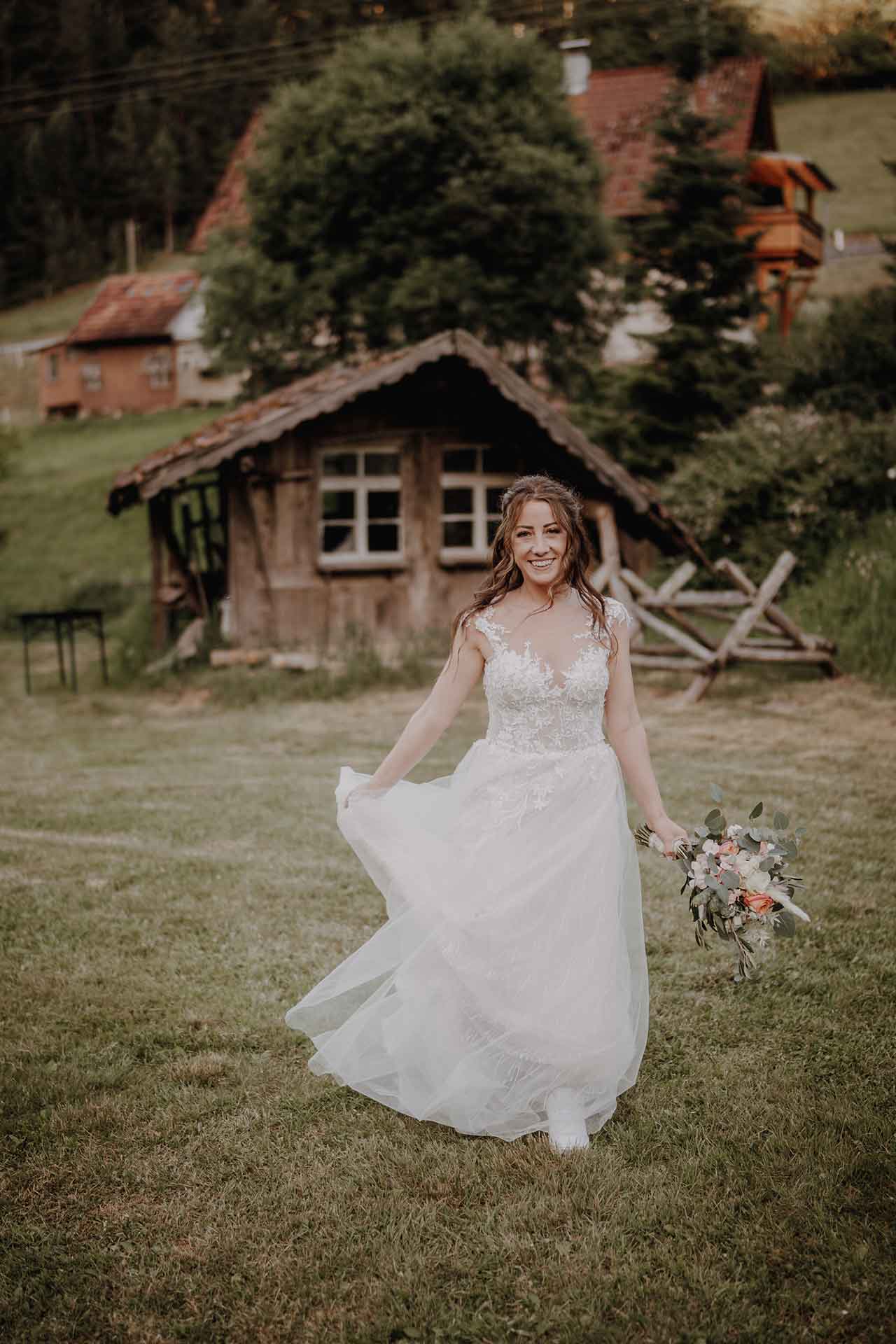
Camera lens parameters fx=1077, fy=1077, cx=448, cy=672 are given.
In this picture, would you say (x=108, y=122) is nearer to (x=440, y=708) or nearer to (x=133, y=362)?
(x=133, y=362)

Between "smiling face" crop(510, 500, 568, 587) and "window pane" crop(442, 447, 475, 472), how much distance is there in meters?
11.2

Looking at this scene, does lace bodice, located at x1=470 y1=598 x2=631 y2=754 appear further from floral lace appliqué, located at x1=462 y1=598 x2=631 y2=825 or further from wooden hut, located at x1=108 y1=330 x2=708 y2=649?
wooden hut, located at x1=108 y1=330 x2=708 y2=649

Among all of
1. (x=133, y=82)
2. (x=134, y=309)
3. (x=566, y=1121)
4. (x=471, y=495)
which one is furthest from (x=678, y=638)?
(x=133, y=82)

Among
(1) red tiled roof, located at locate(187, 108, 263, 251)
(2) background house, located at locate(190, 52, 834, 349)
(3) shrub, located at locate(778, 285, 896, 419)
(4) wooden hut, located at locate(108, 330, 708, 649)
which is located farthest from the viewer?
(2) background house, located at locate(190, 52, 834, 349)

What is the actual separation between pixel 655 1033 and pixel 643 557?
1388cm

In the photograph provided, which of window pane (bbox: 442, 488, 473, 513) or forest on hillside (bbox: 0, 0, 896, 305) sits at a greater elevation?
forest on hillside (bbox: 0, 0, 896, 305)

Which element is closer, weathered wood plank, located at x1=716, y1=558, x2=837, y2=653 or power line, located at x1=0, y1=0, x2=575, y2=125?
weathered wood plank, located at x1=716, y1=558, x2=837, y2=653

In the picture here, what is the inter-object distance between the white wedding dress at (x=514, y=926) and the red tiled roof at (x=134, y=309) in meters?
37.9

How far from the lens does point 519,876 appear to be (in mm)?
3492

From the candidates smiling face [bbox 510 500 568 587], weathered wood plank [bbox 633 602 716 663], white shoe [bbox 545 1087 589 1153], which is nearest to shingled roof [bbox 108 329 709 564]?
weathered wood plank [bbox 633 602 716 663]

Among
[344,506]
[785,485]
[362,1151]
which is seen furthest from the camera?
[344,506]

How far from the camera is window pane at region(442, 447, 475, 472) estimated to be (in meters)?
14.7

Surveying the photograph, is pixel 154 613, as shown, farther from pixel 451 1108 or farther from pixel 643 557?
pixel 451 1108

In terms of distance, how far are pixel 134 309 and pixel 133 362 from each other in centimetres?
272
